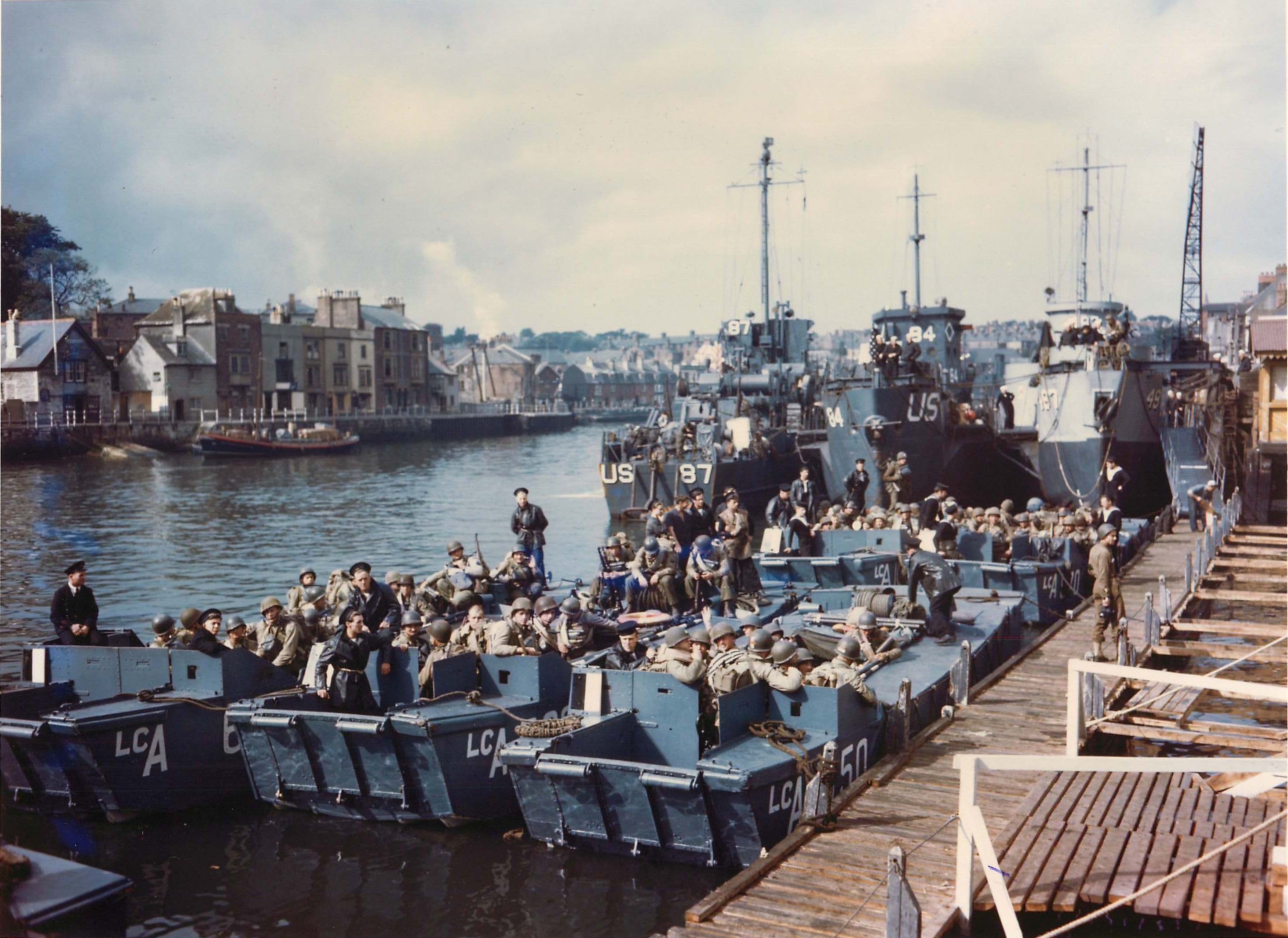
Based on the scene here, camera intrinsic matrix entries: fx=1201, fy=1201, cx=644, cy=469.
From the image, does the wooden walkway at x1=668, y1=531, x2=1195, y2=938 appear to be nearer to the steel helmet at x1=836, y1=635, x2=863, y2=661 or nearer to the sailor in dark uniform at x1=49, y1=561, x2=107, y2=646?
the steel helmet at x1=836, y1=635, x2=863, y2=661

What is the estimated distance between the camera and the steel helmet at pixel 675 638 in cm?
1085

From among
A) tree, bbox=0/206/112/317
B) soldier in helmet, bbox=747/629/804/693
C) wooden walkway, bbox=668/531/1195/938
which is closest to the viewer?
wooden walkway, bbox=668/531/1195/938

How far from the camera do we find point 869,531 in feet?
65.9

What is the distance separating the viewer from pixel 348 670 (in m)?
11.7

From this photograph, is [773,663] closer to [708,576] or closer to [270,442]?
[708,576]

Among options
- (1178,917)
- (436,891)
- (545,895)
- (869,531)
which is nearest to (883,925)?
(1178,917)

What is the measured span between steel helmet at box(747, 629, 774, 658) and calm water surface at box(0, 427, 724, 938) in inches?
78.0

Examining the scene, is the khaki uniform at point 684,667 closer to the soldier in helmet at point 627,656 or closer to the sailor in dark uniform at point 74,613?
the soldier in helmet at point 627,656

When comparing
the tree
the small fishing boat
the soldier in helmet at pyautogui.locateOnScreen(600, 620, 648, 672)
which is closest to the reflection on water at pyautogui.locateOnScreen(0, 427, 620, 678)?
the small fishing boat

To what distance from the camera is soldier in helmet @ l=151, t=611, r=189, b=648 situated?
1273cm

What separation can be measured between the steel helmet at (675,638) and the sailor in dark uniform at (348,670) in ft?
10.1

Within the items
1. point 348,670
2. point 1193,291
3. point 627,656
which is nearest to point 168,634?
point 348,670

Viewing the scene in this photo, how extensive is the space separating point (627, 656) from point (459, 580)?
Answer: 4971mm

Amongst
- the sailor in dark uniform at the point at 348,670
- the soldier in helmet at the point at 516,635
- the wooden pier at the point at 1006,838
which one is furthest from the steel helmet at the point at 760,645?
the sailor in dark uniform at the point at 348,670
